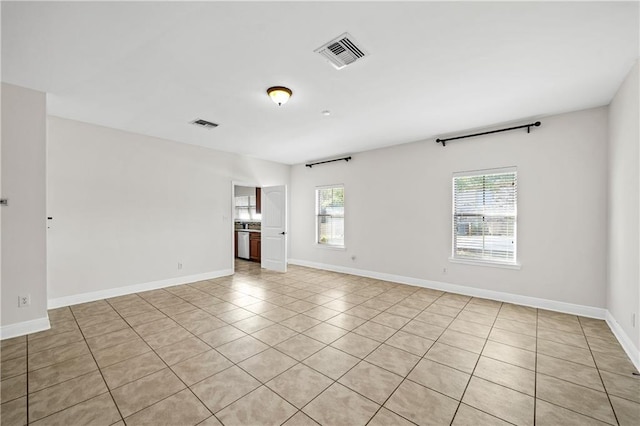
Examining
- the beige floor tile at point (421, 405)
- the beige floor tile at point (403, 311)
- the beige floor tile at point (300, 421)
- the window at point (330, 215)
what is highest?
the window at point (330, 215)

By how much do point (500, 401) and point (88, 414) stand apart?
113 inches

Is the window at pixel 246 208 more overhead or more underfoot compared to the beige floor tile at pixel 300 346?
more overhead

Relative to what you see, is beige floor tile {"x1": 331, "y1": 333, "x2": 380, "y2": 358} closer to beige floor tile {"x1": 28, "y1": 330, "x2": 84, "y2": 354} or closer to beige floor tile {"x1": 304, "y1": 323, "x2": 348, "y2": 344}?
beige floor tile {"x1": 304, "y1": 323, "x2": 348, "y2": 344}

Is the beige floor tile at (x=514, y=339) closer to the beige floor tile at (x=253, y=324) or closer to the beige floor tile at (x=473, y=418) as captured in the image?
the beige floor tile at (x=473, y=418)

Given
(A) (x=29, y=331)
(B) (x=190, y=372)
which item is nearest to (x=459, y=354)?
(B) (x=190, y=372)

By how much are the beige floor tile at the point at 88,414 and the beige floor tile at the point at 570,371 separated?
3.36 metres

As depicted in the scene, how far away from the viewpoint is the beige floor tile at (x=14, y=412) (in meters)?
1.75

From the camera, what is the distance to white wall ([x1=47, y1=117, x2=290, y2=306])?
3.98m

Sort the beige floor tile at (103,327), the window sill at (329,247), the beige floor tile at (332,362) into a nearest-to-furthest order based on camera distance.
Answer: the beige floor tile at (332,362)
the beige floor tile at (103,327)
the window sill at (329,247)

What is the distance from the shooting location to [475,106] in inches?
139

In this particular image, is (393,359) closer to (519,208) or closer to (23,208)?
(519,208)

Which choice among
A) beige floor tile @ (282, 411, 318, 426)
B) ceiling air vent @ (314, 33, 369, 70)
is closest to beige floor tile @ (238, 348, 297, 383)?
beige floor tile @ (282, 411, 318, 426)


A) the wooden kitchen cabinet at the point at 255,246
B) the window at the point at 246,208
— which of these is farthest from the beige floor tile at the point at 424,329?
the window at the point at 246,208

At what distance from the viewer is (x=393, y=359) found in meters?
2.53
